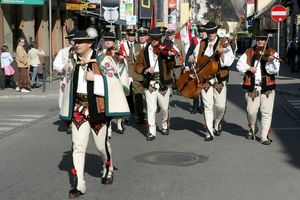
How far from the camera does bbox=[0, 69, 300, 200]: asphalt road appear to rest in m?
6.29

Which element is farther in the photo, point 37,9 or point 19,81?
point 37,9

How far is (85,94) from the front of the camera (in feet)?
20.1

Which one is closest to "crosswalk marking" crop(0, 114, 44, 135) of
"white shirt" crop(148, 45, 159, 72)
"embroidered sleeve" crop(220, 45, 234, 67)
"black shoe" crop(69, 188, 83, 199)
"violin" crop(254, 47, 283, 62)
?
"white shirt" crop(148, 45, 159, 72)

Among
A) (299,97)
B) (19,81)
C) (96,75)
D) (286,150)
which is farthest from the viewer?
(19,81)

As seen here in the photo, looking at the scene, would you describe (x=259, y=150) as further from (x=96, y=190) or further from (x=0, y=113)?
(x=0, y=113)

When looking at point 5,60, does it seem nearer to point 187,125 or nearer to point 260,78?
point 187,125

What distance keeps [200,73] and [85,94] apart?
3595 millimetres

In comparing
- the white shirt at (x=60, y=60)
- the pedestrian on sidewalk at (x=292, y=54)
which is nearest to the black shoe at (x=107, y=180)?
the white shirt at (x=60, y=60)

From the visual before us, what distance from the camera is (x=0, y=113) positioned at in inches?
538

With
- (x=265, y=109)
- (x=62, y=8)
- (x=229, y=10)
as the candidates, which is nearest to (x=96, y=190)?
(x=265, y=109)

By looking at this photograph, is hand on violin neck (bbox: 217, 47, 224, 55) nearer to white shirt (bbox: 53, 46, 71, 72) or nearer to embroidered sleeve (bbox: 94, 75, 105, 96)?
white shirt (bbox: 53, 46, 71, 72)

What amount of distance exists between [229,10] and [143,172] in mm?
111840

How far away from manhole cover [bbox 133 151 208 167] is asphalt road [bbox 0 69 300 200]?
0.01 metres

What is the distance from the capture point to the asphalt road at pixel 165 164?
629 centimetres
